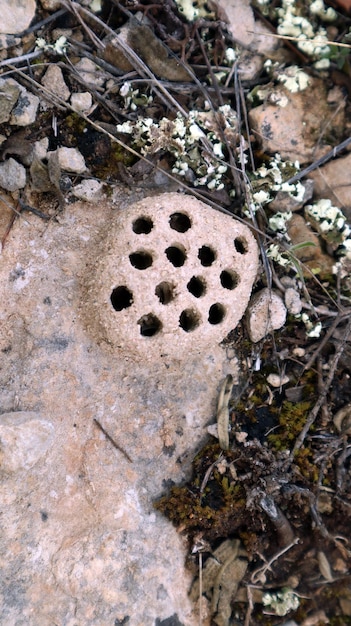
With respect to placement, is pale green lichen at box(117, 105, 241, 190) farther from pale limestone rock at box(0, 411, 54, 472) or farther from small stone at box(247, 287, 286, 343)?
pale limestone rock at box(0, 411, 54, 472)

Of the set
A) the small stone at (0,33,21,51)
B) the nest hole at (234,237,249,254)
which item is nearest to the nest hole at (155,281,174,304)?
the nest hole at (234,237,249,254)

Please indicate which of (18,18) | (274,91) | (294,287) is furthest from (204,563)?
(18,18)

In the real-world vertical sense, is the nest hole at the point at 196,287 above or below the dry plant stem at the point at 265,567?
above

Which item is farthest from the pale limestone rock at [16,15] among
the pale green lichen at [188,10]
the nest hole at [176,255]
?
the nest hole at [176,255]

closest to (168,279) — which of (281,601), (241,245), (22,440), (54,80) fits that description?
(241,245)

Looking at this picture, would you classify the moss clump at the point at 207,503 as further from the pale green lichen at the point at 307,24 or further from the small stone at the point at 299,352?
the pale green lichen at the point at 307,24

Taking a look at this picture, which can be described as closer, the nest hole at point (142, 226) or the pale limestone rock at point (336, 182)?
the nest hole at point (142, 226)

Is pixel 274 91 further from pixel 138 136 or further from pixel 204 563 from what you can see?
pixel 204 563
